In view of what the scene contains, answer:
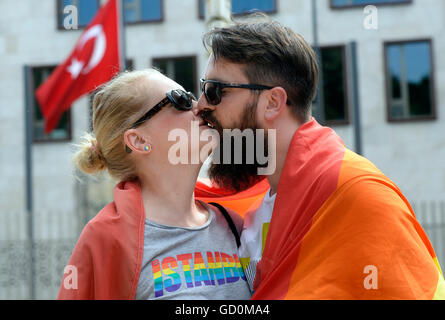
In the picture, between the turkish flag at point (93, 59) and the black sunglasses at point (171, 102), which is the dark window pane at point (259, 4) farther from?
the black sunglasses at point (171, 102)

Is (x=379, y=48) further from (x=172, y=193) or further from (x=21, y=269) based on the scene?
(x=172, y=193)

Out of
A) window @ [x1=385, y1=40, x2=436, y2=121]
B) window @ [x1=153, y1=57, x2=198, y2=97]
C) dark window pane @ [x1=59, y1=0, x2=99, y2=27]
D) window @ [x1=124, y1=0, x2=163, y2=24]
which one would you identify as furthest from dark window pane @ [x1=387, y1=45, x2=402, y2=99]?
dark window pane @ [x1=59, y1=0, x2=99, y2=27]

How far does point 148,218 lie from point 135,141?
429mm

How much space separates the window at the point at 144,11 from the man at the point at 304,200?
13.3 m

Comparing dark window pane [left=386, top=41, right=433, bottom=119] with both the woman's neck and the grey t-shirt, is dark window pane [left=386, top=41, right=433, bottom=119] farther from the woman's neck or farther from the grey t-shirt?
the grey t-shirt

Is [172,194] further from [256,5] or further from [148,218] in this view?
[256,5]

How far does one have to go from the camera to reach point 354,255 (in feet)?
7.27

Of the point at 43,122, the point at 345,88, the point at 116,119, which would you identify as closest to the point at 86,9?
the point at 43,122

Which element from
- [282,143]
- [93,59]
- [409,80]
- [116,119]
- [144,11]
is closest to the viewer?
[282,143]

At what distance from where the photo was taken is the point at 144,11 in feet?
52.2

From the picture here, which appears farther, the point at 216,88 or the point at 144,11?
the point at 144,11

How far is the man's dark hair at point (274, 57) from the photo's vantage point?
2.88m

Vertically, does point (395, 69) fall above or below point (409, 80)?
above

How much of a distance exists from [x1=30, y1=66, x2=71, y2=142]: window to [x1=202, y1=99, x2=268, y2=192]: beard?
13.3m
